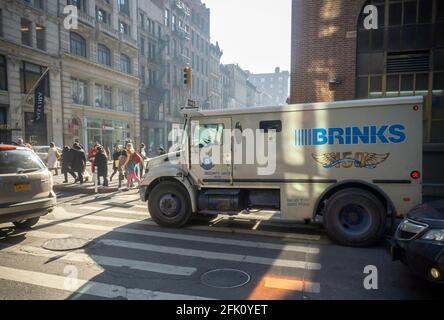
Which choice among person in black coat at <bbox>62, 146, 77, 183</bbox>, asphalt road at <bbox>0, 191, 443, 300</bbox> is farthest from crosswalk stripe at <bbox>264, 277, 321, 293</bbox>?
person in black coat at <bbox>62, 146, 77, 183</bbox>

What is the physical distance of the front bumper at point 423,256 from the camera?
3.94 metres

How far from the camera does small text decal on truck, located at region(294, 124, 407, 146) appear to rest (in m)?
6.38

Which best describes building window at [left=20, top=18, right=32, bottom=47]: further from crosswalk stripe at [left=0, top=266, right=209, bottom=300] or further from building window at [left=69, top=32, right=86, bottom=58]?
crosswalk stripe at [left=0, top=266, right=209, bottom=300]

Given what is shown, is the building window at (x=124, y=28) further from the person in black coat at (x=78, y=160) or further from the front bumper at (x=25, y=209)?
the front bumper at (x=25, y=209)

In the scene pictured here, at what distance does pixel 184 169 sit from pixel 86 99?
96.7 ft

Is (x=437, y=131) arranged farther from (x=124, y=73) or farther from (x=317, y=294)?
(x=124, y=73)

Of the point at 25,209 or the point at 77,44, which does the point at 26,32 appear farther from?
the point at 25,209

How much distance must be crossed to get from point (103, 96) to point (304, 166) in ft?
109

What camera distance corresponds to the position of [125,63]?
39906 mm

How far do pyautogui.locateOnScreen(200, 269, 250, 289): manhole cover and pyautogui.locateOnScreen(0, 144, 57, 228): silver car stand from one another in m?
4.25

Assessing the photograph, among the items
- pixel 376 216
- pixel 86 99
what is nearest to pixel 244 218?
pixel 376 216

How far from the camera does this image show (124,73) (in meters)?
38.6

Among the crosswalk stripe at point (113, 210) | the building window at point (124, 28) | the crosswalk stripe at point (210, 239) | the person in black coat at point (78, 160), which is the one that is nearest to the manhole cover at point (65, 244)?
the crosswalk stripe at point (210, 239)

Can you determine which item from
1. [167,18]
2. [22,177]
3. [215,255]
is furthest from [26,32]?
[215,255]
